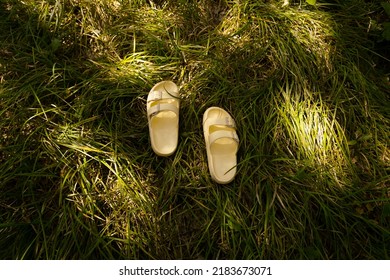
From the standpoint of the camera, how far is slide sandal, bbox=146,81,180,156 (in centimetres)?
176

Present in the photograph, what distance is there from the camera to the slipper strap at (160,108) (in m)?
1.77

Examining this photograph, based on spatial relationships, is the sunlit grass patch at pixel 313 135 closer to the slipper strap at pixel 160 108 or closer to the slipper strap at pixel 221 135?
the slipper strap at pixel 221 135

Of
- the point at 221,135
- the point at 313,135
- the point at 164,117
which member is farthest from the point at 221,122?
the point at 313,135

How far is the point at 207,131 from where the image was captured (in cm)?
179

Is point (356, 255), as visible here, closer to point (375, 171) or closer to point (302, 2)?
point (375, 171)

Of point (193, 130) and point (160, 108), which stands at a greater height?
point (160, 108)

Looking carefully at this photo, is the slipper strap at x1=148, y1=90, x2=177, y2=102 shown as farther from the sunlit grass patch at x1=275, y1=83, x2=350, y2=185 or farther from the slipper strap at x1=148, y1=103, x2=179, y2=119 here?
the sunlit grass patch at x1=275, y1=83, x2=350, y2=185

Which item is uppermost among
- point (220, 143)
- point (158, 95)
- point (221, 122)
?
point (158, 95)

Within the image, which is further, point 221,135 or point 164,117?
point 164,117

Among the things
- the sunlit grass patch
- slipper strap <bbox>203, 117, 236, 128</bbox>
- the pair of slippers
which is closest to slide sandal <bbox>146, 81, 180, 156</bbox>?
the pair of slippers

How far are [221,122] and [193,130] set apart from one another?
161mm

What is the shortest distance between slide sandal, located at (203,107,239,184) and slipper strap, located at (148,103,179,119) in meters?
0.17

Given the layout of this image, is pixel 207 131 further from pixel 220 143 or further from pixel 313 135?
pixel 313 135

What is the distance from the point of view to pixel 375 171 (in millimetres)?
1764
